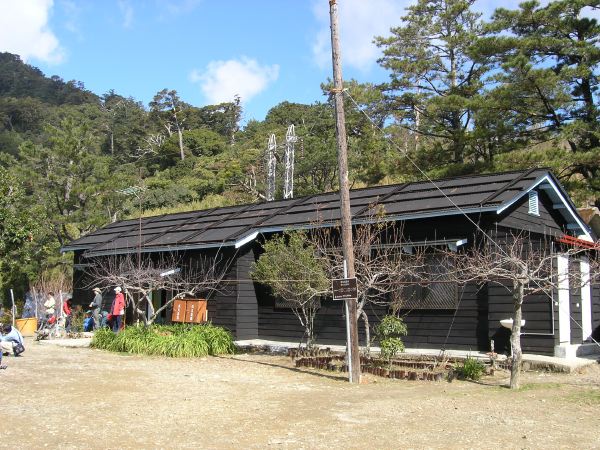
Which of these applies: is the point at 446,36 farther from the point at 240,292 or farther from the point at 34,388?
the point at 34,388

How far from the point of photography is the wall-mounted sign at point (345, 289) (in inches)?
454

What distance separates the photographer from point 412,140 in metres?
50.6

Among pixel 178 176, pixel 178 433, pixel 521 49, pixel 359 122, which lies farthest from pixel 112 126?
pixel 178 433

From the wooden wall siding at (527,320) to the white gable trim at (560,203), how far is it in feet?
6.11

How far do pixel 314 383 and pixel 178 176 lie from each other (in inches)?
1915

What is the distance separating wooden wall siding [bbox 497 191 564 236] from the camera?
14875 mm

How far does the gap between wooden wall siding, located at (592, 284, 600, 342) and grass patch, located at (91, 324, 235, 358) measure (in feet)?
32.9

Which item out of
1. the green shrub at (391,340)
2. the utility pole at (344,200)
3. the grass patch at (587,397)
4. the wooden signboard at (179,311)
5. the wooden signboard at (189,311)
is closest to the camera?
the grass patch at (587,397)

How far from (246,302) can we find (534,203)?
8.55m

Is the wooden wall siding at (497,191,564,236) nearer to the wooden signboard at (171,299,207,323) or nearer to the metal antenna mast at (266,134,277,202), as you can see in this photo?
the wooden signboard at (171,299,207,323)

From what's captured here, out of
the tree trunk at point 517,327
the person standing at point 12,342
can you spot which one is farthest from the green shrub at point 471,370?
the person standing at point 12,342

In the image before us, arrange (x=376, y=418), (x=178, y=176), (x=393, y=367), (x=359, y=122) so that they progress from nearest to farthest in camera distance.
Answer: (x=376, y=418), (x=393, y=367), (x=359, y=122), (x=178, y=176)

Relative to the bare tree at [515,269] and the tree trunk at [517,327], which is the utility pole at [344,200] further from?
the tree trunk at [517,327]

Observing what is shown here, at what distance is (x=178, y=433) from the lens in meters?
7.85
